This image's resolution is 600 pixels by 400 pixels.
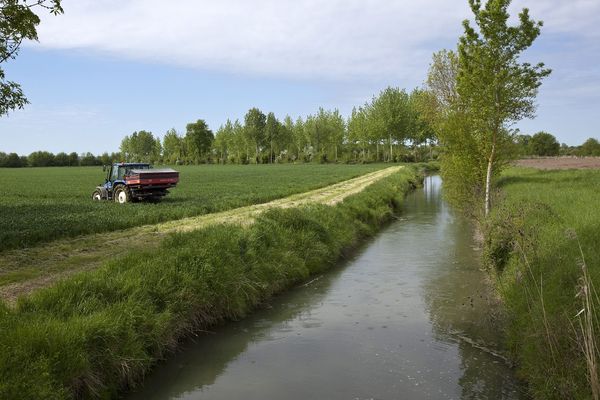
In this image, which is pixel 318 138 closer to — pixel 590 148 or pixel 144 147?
→ pixel 590 148

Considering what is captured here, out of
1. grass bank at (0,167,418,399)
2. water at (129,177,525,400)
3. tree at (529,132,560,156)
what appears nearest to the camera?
grass bank at (0,167,418,399)

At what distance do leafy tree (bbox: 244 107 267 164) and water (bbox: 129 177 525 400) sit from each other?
10183cm

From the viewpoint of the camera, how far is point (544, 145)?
110625 millimetres

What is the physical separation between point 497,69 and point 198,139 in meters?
113

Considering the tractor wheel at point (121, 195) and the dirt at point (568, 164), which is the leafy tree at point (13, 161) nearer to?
the tractor wheel at point (121, 195)

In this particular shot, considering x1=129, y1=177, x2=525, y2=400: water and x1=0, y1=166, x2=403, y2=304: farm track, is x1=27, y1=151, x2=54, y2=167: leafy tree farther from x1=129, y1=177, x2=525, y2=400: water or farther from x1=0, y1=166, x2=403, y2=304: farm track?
x1=129, y1=177, x2=525, y2=400: water

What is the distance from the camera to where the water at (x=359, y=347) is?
6.99 metres

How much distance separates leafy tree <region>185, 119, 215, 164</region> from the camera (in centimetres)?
12444

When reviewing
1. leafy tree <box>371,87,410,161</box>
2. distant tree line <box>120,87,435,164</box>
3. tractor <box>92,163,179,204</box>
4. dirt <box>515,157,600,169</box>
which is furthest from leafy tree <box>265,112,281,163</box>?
tractor <box>92,163,179,204</box>

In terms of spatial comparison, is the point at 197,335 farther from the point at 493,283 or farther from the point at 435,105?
the point at 435,105

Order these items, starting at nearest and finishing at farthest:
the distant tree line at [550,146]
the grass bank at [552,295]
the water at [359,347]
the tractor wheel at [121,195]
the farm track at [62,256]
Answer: the grass bank at [552,295]
the water at [359,347]
the farm track at [62,256]
the tractor wheel at [121,195]
the distant tree line at [550,146]

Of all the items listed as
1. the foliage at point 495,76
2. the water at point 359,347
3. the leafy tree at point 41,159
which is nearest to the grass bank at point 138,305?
the water at point 359,347

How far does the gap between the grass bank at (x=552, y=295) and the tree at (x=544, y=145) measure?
A: 10784cm

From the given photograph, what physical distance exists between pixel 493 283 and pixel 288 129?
108m
